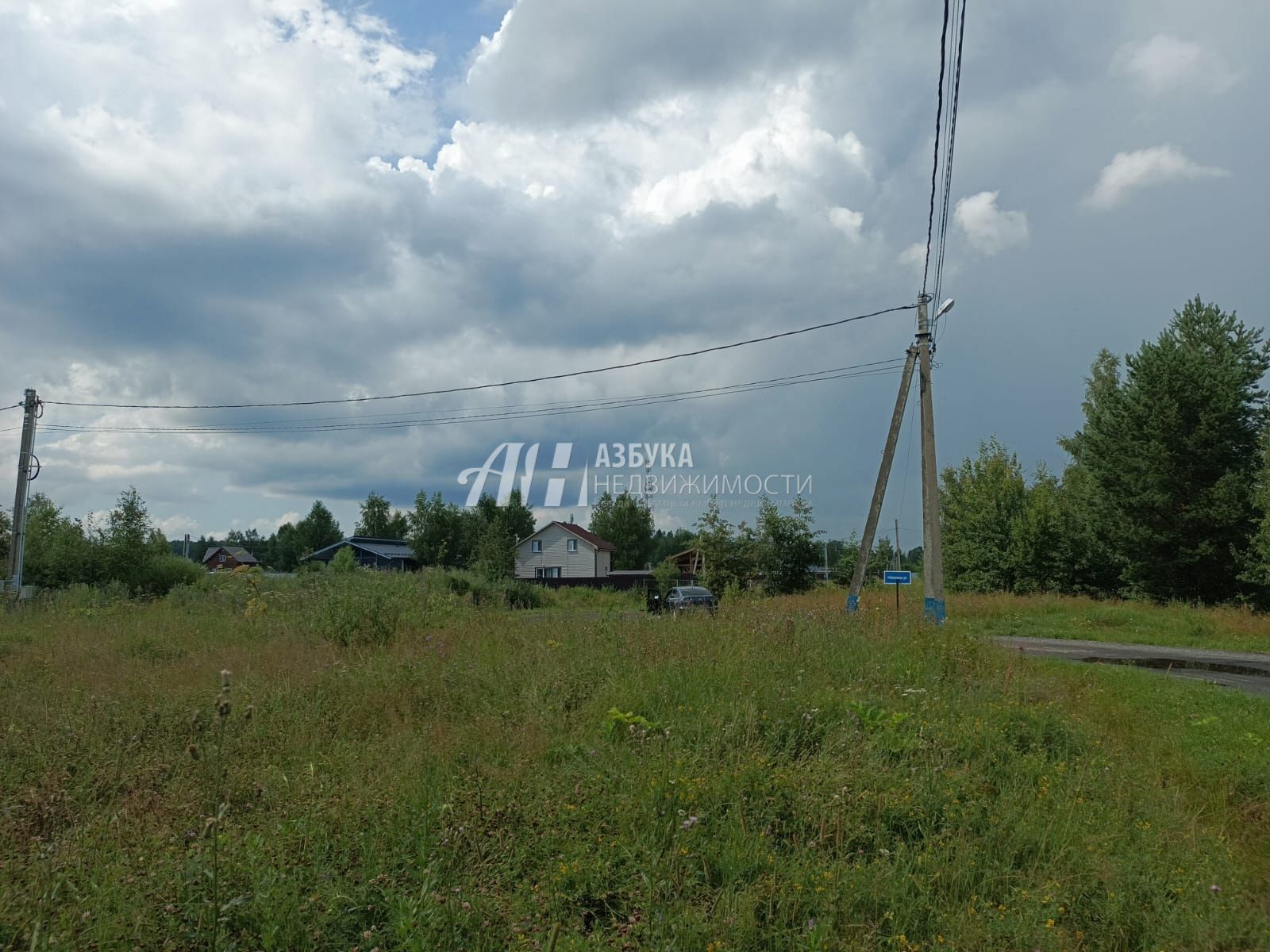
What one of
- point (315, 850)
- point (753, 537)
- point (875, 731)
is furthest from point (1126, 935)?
point (753, 537)

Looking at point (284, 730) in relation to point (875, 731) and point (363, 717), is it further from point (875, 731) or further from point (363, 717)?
point (875, 731)

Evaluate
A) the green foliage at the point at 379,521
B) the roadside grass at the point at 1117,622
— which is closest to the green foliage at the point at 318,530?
the green foliage at the point at 379,521

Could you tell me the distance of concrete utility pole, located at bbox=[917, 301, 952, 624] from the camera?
49.8ft

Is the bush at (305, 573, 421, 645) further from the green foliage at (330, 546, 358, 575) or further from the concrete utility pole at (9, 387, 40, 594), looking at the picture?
the concrete utility pole at (9, 387, 40, 594)

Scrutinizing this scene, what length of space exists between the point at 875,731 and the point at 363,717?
441 centimetres

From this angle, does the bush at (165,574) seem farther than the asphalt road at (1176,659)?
Yes

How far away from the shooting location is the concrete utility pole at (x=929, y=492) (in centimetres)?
1518

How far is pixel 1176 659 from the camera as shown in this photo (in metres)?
15.3

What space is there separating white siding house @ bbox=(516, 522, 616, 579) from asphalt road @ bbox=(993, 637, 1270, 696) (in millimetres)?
48529

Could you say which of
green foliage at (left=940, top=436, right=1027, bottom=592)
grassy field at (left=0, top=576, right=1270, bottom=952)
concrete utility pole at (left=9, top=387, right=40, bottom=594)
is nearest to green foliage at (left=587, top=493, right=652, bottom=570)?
green foliage at (left=940, top=436, right=1027, bottom=592)

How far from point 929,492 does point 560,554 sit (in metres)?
52.1

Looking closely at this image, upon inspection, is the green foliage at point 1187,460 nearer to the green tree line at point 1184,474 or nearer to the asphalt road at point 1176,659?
the green tree line at point 1184,474

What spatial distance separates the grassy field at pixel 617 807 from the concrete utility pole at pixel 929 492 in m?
6.29

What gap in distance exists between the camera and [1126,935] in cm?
402
